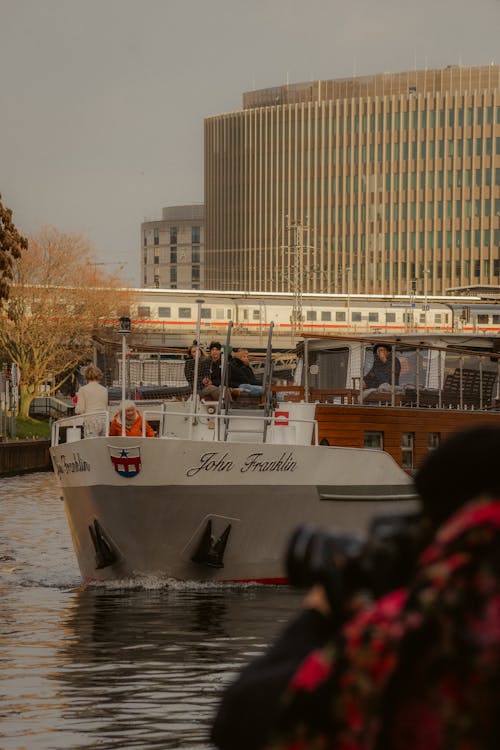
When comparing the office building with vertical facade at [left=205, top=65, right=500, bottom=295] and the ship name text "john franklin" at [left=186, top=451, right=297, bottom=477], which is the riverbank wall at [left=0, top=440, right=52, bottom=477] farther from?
the office building with vertical facade at [left=205, top=65, right=500, bottom=295]

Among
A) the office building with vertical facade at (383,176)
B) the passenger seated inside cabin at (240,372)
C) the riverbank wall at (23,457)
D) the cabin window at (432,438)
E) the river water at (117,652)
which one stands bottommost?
the riverbank wall at (23,457)

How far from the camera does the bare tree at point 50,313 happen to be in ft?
273

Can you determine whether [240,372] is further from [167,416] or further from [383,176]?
[383,176]

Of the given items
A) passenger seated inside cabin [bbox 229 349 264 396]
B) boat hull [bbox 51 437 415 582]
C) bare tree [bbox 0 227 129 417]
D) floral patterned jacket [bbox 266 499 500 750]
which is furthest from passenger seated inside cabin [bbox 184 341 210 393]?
bare tree [bbox 0 227 129 417]

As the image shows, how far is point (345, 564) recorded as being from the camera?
8.95ft

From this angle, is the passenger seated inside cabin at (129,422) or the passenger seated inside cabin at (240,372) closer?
the passenger seated inside cabin at (129,422)

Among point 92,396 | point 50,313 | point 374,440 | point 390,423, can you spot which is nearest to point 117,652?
point 92,396

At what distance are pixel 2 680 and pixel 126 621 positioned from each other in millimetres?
4486

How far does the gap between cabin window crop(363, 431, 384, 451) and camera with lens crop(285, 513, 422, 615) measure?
19666mm

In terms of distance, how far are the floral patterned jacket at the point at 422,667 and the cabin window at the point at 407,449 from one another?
66.2 ft

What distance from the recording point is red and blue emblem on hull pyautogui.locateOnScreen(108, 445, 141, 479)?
1947 centimetres

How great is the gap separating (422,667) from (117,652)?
12.3 m

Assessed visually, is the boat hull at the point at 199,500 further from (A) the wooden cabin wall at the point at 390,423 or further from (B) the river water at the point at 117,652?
(A) the wooden cabin wall at the point at 390,423

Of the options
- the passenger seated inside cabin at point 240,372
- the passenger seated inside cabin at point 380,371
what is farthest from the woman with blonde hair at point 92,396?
the passenger seated inside cabin at point 380,371
